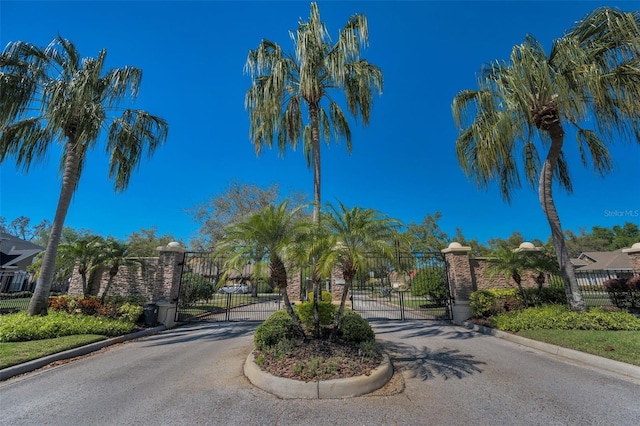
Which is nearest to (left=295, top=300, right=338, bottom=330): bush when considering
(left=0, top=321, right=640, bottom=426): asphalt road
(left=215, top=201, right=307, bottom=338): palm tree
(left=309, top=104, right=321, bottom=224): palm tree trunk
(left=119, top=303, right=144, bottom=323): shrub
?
(left=215, top=201, right=307, bottom=338): palm tree

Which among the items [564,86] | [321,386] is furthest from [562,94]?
[321,386]

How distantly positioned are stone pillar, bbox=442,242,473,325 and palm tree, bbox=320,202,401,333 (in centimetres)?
695

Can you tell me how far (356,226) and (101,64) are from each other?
389 inches

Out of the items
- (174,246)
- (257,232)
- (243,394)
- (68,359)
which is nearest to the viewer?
(243,394)

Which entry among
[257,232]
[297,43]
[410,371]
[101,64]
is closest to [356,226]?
[257,232]

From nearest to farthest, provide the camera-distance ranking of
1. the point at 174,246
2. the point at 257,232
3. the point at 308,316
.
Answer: the point at 257,232 < the point at 308,316 < the point at 174,246

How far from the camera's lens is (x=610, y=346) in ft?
20.3

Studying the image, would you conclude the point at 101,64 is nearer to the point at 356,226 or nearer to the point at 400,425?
the point at 356,226

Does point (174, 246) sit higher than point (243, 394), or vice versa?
point (174, 246)

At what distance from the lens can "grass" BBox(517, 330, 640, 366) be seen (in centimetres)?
575

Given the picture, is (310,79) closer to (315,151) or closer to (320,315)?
(315,151)

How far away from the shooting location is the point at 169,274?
463 inches

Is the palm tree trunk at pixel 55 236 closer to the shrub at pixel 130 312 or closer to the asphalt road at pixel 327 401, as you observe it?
the shrub at pixel 130 312

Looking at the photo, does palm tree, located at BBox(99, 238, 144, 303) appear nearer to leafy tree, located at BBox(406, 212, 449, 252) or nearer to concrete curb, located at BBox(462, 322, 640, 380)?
concrete curb, located at BBox(462, 322, 640, 380)
